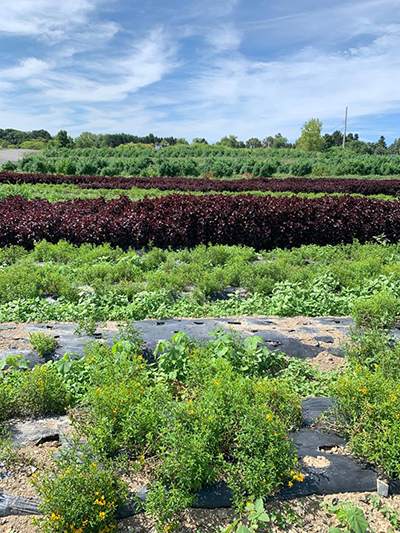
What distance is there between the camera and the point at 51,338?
4098mm

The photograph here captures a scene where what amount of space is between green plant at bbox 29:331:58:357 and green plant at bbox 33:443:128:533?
182 centimetres

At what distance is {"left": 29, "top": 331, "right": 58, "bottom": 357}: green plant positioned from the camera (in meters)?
3.96

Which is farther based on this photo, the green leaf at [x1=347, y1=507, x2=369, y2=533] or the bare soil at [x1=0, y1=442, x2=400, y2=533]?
the bare soil at [x1=0, y1=442, x2=400, y2=533]

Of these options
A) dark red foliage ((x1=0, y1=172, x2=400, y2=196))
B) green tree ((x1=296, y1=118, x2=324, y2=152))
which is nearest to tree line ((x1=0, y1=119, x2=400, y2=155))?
green tree ((x1=296, y1=118, x2=324, y2=152))

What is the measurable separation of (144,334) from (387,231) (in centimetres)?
790

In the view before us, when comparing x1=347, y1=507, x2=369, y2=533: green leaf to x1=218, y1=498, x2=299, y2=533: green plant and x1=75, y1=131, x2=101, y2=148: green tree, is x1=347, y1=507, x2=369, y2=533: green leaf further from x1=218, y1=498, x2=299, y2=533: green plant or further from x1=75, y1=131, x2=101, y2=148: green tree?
x1=75, y1=131, x2=101, y2=148: green tree

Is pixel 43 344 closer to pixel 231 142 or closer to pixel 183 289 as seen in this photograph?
pixel 183 289

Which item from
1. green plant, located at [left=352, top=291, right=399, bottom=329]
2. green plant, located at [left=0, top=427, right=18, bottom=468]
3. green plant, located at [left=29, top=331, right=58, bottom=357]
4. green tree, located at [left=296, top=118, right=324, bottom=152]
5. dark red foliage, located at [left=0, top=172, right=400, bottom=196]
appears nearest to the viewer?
green plant, located at [left=0, top=427, right=18, bottom=468]

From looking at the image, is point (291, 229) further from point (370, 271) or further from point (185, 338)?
point (185, 338)

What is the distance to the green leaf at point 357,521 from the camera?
2144mm

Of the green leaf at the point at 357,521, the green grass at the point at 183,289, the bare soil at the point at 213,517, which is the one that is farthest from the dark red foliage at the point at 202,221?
the green leaf at the point at 357,521

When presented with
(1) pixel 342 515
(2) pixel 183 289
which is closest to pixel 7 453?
(1) pixel 342 515

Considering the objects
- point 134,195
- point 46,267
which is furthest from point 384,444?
point 134,195

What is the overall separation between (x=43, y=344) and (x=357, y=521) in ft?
9.86
